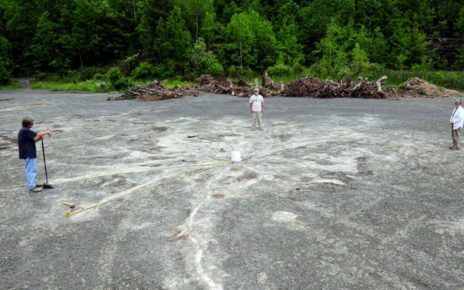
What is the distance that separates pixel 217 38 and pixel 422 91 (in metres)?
38.3

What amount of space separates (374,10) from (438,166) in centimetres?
6375

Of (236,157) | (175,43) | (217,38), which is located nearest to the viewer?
(236,157)

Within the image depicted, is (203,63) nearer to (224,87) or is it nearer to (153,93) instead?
(224,87)

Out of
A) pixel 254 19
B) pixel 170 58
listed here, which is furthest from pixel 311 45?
pixel 170 58

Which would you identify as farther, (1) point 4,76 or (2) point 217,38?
(2) point 217,38

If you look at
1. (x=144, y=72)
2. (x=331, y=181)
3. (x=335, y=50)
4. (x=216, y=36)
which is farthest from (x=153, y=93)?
(x=216, y=36)

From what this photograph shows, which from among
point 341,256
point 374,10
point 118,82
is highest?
point 374,10

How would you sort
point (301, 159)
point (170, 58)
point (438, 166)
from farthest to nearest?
point (170, 58), point (301, 159), point (438, 166)

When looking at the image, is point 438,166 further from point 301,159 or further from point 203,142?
point 203,142

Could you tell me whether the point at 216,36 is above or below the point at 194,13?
below

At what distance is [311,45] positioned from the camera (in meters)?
64.1

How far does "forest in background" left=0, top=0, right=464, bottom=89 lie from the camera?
165 ft

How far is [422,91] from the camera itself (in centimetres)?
2780

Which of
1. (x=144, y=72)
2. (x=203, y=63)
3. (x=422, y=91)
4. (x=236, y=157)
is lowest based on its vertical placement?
(x=236, y=157)
